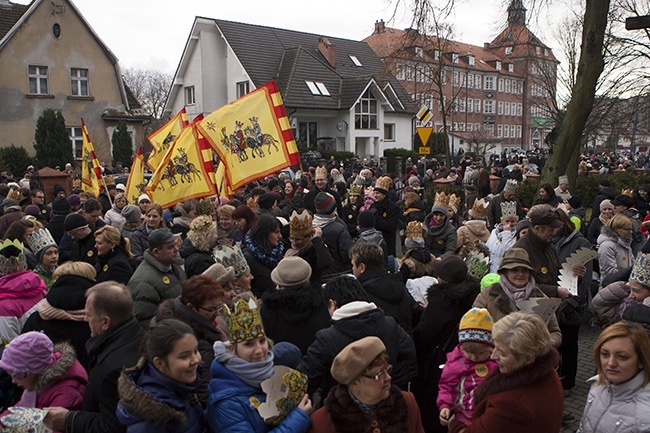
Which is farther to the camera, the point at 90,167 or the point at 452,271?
the point at 90,167

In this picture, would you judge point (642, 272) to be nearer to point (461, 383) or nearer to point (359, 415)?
point (461, 383)

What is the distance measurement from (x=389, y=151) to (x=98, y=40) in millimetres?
20171

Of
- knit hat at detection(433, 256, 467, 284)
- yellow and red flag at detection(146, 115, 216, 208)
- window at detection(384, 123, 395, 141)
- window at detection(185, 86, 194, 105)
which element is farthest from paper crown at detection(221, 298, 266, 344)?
window at detection(384, 123, 395, 141)

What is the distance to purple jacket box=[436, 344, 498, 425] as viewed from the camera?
10.6 ft

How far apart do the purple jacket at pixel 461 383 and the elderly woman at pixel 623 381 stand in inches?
24.0

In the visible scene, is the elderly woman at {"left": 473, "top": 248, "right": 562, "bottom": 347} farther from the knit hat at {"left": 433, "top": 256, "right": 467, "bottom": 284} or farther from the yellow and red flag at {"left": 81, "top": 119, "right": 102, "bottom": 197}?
the yellow and red flag at {"left": 81, "top": 119, "right": 102, "bottom": 197}

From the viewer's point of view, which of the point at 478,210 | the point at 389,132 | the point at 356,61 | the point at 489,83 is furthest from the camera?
the point at 489,83

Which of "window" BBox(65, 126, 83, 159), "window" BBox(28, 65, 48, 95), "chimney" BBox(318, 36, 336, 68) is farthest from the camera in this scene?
"chimney" BBox(318, 36, 336, 68)

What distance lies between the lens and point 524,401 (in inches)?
109

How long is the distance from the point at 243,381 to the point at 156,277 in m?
2.17

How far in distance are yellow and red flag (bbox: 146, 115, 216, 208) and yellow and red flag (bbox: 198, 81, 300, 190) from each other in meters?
0.33

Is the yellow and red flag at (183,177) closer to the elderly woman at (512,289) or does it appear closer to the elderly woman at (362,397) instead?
the elderly woman at (512,289)

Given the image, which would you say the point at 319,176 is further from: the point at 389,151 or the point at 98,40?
the point at 389,151

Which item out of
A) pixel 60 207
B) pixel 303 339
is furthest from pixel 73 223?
pixel 303 339
